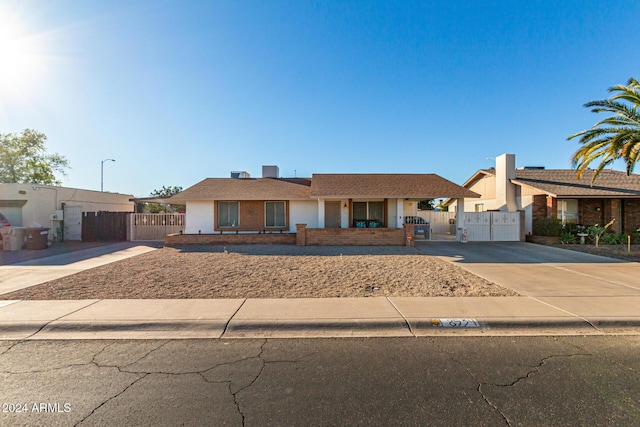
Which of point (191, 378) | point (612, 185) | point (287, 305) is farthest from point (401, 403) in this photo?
point (612, 185)

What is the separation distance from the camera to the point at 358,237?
15.2 meters

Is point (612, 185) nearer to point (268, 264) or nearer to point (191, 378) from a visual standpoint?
point (268, 264)

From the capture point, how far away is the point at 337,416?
269cm

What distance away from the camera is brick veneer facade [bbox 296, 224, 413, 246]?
15172 millimetres

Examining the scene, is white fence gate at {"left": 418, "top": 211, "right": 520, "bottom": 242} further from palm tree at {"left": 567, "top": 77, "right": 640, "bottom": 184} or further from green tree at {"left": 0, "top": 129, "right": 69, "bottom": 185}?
green tree at {"left": 0, "top": 129, "right": 69, "bottom": 185}

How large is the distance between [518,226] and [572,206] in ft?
13.2

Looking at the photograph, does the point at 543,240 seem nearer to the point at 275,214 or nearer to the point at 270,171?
the point at 275,214

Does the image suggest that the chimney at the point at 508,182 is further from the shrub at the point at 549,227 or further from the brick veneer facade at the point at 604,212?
the shrub at the point at 549,227

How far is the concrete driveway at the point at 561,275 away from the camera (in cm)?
587

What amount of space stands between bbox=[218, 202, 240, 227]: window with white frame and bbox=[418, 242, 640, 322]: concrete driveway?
443 inches

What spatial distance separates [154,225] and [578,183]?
27.8 metres

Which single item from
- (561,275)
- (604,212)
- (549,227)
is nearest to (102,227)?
(561,275)

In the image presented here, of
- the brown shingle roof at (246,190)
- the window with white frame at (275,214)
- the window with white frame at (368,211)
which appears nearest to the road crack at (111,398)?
the brown shingle roof at (246,190)

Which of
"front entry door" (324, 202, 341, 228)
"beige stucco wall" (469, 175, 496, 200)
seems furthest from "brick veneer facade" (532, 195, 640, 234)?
"front entry door" (324, 202, 341, 228)
